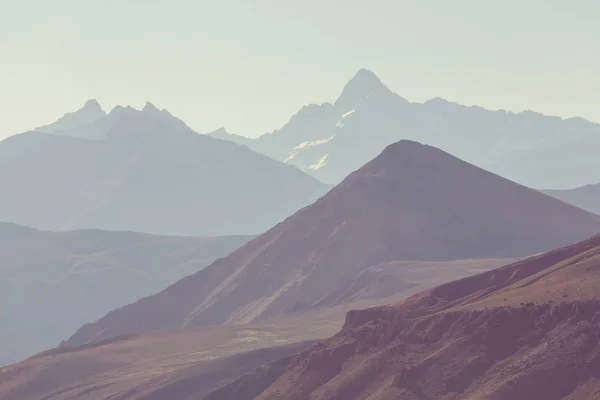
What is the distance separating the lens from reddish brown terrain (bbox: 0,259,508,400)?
147 meters

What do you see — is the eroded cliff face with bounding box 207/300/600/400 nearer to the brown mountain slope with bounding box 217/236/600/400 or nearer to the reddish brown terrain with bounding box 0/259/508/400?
the brown mountain slope with bounding box 217/236/600/400

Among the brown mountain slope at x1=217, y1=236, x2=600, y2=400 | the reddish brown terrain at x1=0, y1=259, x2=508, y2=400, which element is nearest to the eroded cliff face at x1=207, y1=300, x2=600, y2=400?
the brown mountain slope at x1=217, y1=236, x2=600, y2=400

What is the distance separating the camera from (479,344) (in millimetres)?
79750

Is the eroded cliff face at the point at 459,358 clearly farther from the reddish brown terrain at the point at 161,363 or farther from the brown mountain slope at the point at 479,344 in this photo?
the reddish brown terrain at the point at 161,363

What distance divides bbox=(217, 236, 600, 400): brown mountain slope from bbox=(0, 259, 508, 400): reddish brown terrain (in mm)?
45087

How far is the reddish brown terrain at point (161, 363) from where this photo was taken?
14688cm

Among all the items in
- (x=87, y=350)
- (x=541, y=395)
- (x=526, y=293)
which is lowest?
(x=541, y=395)

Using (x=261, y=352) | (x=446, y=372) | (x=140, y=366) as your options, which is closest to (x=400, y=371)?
(x=446, y=372)

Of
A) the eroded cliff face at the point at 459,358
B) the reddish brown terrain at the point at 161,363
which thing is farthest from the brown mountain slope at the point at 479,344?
the reddish brown terrain at the point at 161,363

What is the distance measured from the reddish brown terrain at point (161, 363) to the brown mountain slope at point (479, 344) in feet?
148

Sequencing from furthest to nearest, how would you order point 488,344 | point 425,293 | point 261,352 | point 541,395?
point 261,352 → point 425,293 → point 488,344 → point 541,395

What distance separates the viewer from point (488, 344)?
79.0 m

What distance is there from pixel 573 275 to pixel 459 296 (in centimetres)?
1615

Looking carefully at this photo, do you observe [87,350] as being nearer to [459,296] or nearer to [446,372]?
[459,296]
